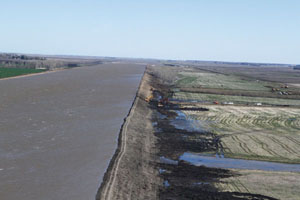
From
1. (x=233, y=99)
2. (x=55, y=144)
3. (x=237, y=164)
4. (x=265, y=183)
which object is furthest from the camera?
(x=233, y=99)

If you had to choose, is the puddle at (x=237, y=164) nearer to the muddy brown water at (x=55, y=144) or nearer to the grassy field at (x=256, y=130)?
the grassy field at (x=256, y=130)

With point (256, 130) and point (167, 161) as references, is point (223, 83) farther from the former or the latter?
point (167, 161)

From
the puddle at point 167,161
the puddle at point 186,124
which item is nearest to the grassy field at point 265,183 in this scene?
the puddle at point 167,161

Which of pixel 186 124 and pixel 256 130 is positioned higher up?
pixel 256 130

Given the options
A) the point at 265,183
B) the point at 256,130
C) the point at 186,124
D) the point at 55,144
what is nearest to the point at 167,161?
the point at 265,183

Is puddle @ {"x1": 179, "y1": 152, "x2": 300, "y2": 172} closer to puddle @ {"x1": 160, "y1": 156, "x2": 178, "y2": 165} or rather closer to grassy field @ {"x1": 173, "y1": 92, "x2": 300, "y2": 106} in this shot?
puddle @ {"x1": 160, "y1": 156, "x2": 178, "y2": 165}

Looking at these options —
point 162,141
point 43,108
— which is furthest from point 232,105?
point 43,108

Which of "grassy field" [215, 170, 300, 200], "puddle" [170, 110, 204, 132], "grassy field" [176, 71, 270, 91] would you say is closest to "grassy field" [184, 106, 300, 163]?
"puddle" [170, 110, 204, 132]
